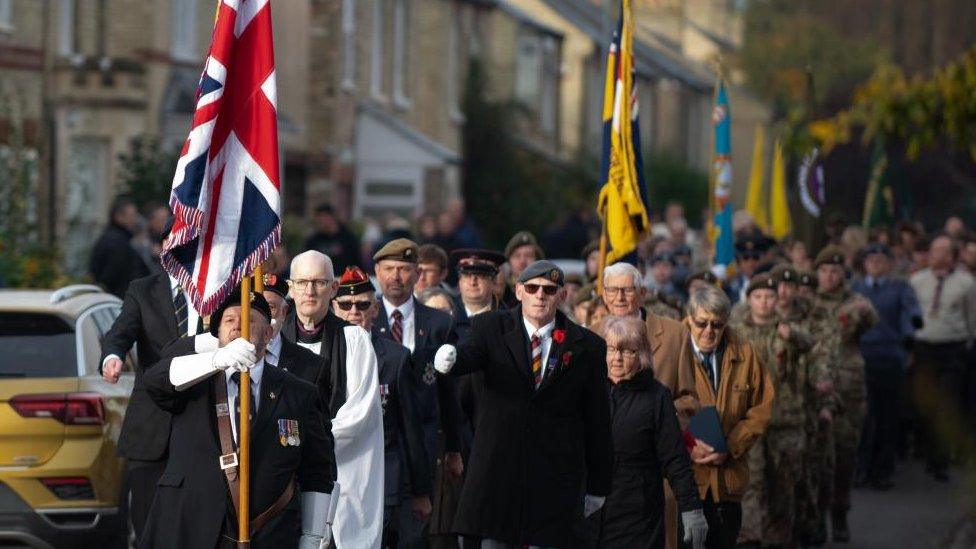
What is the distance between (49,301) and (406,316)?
2.00 m

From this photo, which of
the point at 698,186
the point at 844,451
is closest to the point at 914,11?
the point at 698,186

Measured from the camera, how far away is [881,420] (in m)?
17.8

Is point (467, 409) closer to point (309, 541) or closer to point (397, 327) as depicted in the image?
point (397, 327)

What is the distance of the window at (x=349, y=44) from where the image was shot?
3831cm

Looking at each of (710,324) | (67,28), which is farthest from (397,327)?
(67,28)

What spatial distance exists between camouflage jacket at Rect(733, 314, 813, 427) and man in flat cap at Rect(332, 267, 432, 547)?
134 inches

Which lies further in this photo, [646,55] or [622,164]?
[646,55]

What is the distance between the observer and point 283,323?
881 cm

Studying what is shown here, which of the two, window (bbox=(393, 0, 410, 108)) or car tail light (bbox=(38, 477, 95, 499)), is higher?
window (bbox=(393, 0, 410, 108))

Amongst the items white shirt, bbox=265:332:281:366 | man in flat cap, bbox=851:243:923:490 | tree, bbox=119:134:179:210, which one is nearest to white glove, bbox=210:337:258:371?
white shirt, bbox=265:332:281:366

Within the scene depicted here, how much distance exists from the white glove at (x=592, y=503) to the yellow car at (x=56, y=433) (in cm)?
268

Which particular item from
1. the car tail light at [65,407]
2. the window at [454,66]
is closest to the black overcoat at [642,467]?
the car tail light at [65,407]

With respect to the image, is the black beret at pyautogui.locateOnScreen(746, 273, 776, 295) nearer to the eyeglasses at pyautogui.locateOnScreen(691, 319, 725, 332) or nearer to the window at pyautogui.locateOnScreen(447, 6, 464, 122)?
the eyeglasses at pyautogui.locateOnScreen(691, 319, 725, 332)

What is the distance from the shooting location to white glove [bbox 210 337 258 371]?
6.51m
